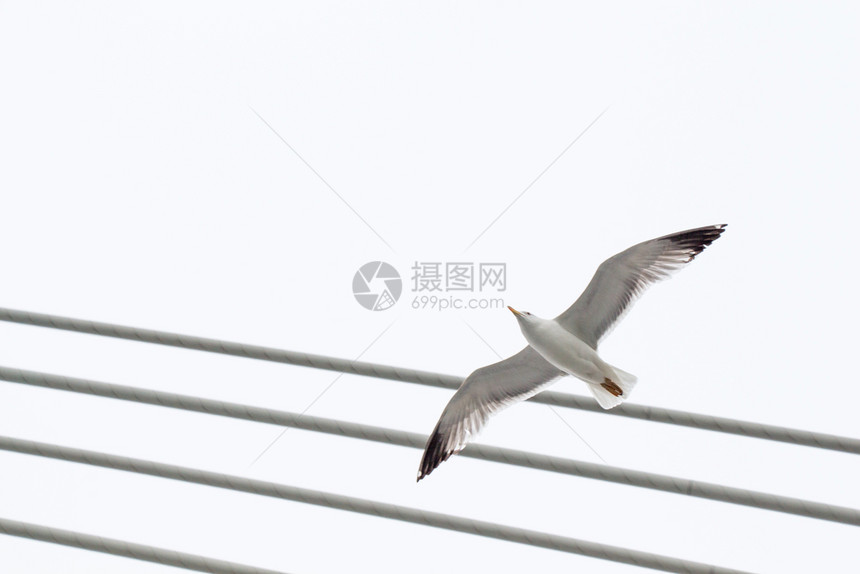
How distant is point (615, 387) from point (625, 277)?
2.15ft

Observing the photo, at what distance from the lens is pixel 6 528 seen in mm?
3490

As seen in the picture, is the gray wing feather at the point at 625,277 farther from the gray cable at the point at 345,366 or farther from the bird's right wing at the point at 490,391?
the gray cable at the point at 345,366

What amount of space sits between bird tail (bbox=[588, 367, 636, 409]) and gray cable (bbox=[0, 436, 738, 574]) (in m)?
1.67

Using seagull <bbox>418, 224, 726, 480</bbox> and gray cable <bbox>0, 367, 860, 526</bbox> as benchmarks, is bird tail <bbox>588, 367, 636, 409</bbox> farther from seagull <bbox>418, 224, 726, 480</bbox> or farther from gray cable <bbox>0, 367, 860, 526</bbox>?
gray cable <bbox>0, 367, 860, 526</bbox>

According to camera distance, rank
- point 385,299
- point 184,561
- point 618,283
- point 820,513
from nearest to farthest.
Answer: point 820,513, point 184,561, point 618,283, point 385,299

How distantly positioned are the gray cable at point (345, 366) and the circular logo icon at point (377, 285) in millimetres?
3491

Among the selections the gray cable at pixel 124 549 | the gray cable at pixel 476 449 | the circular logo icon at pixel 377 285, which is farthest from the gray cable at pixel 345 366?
the circular logo icon at pixel 377 285

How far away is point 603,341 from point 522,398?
1.83 ft

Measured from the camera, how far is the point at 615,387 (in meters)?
4.97

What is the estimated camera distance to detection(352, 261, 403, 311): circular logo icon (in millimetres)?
7012

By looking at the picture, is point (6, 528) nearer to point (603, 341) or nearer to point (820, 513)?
point (820, 513)

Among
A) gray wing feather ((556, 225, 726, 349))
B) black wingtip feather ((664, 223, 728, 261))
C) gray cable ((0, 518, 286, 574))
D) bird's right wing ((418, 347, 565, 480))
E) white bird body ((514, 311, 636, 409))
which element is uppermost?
black wingtip feather ((664, 223, 728, 261))

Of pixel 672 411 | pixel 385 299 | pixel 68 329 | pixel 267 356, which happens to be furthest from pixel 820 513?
pixel 385 299

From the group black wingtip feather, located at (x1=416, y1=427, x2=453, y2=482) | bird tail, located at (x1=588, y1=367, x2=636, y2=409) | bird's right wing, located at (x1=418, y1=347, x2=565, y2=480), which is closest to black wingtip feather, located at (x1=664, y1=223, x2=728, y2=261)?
bird tail, located at (x1=588, y1=367, x2=636, y2=409)
